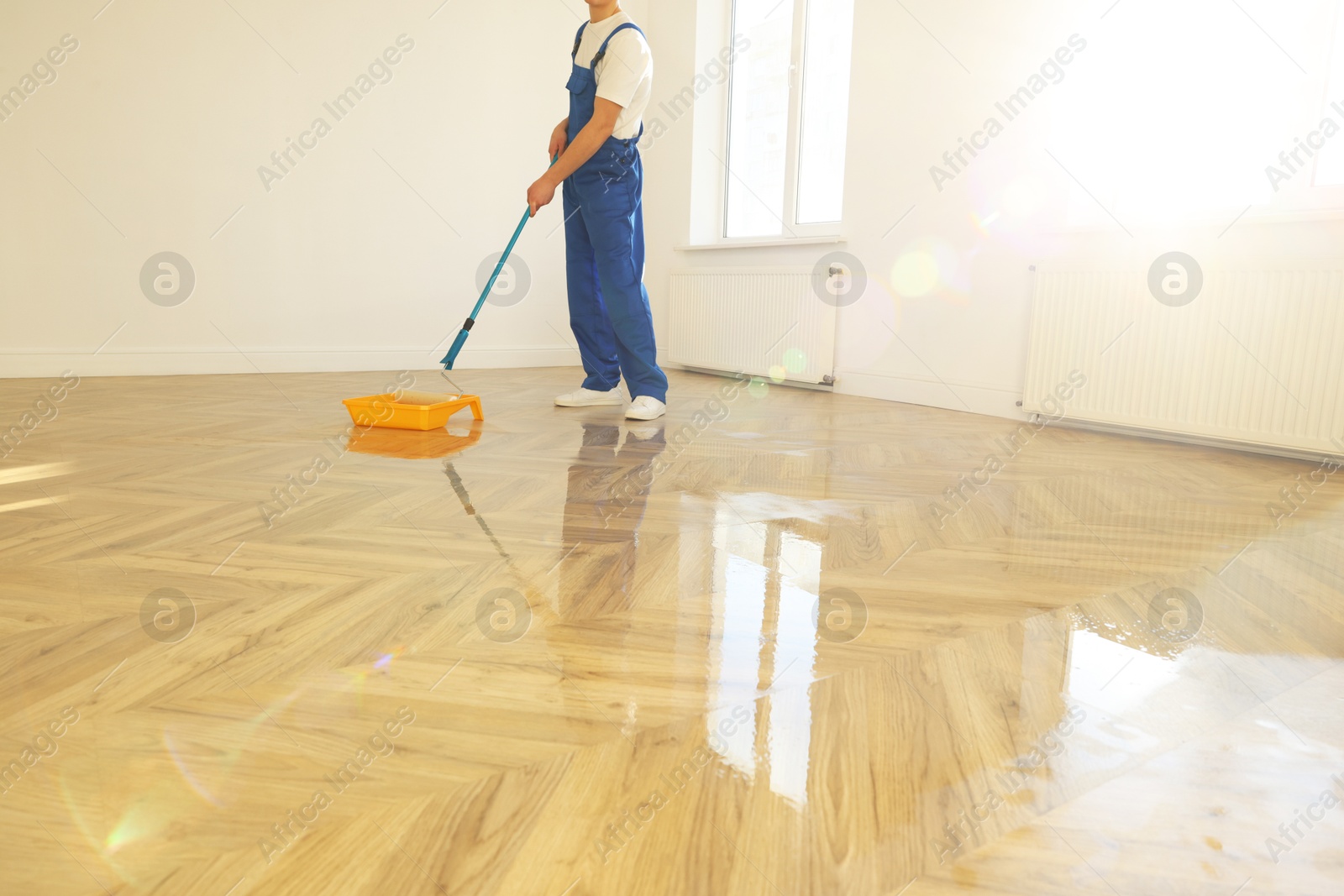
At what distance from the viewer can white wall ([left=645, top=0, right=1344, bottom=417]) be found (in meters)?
2.63

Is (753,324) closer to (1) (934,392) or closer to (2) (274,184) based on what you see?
(1) (934,392)

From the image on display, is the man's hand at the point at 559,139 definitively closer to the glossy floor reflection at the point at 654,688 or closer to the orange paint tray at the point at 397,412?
the orange paint tray at the point at 397,412

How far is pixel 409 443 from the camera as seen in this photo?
2316 mm

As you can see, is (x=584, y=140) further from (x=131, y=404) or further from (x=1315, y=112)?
(x=1315, y=112)

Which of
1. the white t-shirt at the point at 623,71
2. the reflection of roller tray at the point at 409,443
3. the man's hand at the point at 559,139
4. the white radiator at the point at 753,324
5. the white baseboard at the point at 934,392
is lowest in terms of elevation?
the reflection of roller tray at the point at 409,443

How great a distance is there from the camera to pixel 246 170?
4031mm

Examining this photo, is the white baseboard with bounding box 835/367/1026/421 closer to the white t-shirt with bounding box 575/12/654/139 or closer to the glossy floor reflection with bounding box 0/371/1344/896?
the glossy floor reflection with bounding box 0/371/1344/896

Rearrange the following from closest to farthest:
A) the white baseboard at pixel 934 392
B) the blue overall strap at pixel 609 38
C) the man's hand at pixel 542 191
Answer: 1. the blue overall strap at pixel 609 38
2. the man's hand at pixel 542 191
3. the white baseboard at pixel 934 392

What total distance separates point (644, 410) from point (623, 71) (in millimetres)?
1038

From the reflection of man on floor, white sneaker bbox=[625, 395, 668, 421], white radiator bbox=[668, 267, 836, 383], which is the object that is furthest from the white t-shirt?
white radiator bbox=[668, 267, 836, 383]

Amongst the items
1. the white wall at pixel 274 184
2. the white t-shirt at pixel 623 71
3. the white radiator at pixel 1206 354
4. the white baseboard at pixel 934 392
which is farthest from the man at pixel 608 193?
the white wall at pixel 274 184

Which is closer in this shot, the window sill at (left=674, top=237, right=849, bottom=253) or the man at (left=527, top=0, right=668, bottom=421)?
the man at (left=527, top=0, right=668, bottom=421)

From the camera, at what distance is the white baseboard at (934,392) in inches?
128

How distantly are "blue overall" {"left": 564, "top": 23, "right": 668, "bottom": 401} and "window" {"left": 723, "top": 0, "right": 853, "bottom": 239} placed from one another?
4.92 feet
